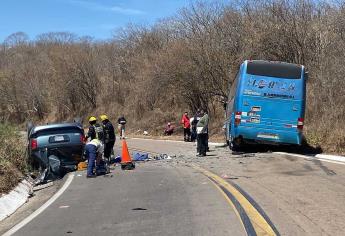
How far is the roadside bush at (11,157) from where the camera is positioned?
42.9 ft

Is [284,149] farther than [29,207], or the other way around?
[284,149]

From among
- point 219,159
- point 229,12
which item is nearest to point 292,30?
point 229,12

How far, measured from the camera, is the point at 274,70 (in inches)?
802

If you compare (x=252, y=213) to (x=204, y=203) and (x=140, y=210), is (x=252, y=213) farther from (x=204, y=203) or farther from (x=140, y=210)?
(x=140, y=210)

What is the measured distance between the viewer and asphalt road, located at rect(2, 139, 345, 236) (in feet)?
26.7

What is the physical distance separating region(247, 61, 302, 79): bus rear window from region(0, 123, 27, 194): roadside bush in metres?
8.45

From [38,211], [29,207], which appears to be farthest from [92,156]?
[38,211]

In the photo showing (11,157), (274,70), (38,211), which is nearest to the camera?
Result: (38,211)

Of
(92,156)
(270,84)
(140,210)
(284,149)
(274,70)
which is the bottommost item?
(140,210)

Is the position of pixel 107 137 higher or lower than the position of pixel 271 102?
lower

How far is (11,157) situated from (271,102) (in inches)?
362

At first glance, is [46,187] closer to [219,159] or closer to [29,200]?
[29,200]

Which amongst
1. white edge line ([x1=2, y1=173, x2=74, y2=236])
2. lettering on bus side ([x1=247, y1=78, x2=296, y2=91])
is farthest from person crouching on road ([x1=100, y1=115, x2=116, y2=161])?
lettering on bus side ([x1=247, y1=78, x2=296, y2=91])

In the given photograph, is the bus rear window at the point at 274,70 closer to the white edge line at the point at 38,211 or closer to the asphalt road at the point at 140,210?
the asphalt road at the point at 140,210
